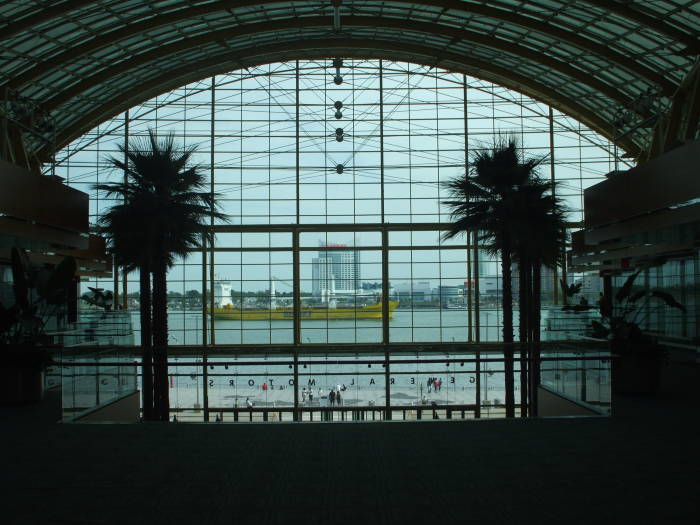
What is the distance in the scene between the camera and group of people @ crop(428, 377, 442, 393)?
54.8 ft

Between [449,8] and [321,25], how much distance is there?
5966 mm

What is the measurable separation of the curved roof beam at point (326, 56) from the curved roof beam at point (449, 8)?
591cm

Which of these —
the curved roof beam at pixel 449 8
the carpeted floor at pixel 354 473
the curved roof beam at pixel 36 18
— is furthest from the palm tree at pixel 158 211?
the curved roof beam at pixel 449 8

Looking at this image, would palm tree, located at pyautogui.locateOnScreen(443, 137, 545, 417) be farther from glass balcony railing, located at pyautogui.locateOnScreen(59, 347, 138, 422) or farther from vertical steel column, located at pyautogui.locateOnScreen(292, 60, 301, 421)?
vertical steel column, located at pyautogui.locateOnScreen(292, 60, 301, 421)

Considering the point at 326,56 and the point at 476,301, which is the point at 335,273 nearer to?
the point at 476,301

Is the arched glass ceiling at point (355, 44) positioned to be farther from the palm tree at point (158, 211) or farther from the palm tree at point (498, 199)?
the palm tree at point (158, 211)

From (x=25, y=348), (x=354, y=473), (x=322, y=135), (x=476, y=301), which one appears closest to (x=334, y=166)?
(x=322, y=135)

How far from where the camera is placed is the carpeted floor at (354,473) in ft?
17.3

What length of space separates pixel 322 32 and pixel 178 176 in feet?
57.2

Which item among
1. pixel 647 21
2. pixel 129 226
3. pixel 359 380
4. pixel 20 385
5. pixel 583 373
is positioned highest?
pixel 647 21

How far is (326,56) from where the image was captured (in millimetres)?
35062

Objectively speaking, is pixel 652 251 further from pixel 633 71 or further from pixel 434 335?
pixel 434 335

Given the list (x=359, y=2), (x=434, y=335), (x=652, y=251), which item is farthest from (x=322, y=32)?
(x=652, y=251)

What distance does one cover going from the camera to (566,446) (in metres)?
7.46
